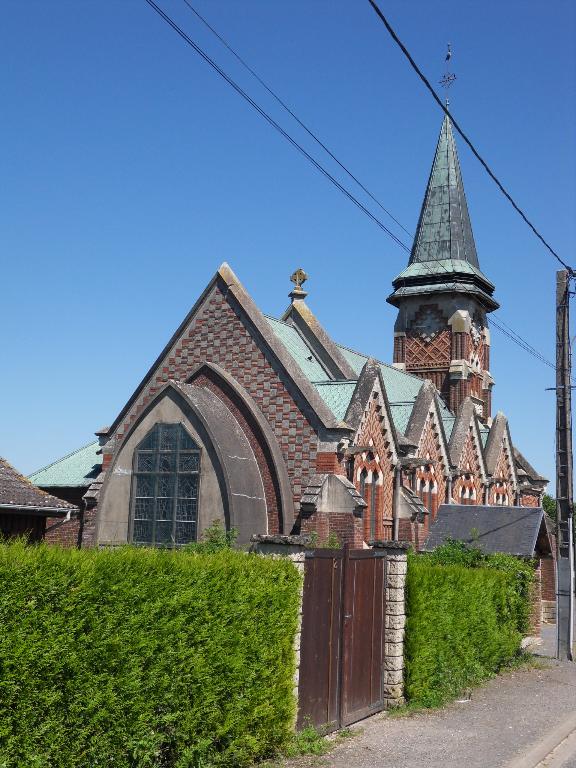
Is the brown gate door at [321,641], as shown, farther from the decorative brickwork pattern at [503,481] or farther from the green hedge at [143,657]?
the decorative brickwork pattern at [503,481]

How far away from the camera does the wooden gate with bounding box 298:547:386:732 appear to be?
10500mm

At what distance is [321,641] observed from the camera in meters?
10.7

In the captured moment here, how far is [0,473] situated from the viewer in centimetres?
1459

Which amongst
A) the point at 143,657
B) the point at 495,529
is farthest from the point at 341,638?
the point at 495,529

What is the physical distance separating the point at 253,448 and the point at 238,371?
2325mm

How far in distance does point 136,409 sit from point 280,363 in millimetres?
4854

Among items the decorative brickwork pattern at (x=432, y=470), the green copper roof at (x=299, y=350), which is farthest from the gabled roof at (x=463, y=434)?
the green copper roof at (x=299, y=350)

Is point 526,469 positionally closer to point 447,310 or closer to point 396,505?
point 447,310

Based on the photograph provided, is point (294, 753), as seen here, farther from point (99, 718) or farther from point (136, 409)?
point (136, 409)

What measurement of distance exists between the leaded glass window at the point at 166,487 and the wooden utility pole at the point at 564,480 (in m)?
A: 9.16

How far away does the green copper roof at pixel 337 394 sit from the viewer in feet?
76.1

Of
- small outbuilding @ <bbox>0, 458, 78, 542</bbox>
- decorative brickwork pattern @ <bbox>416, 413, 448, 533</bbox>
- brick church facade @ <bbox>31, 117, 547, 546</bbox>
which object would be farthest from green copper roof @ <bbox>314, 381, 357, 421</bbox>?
small outbuilding @ <bbox>0, 458, 78, 542</bbox>

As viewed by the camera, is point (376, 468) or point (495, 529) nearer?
point (495, 529)

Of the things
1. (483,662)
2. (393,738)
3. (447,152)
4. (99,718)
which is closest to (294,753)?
(393,738)
